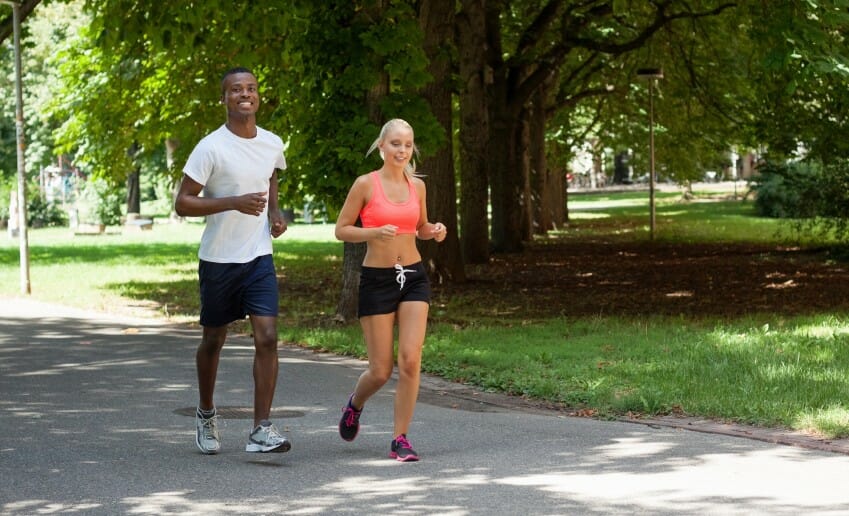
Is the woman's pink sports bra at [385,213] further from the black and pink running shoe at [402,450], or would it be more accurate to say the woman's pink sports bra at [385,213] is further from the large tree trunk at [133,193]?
the large tree trunk at [133,193]

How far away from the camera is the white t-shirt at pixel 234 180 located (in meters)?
7.75

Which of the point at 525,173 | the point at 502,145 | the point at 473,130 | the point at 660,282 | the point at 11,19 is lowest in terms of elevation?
the point at 660,282

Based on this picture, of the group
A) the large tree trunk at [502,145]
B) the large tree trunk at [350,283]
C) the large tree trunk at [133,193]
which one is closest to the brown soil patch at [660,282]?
the large tree trunk at [502,145]

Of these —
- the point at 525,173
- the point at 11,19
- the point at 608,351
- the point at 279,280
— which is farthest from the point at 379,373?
the point at 525,173

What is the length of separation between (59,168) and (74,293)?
2422 inches

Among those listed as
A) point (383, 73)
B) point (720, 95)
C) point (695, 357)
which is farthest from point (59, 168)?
point (695, 357)

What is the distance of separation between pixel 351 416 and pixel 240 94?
1.87 m

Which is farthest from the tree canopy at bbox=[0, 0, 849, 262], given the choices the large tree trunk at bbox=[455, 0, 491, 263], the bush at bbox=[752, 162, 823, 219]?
the bush at bbox=[752, 162, 823, 219]

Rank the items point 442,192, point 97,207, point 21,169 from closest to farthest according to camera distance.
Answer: point 21,169, point 442,192, point 97,207

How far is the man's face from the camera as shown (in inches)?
308

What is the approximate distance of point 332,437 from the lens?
866cm

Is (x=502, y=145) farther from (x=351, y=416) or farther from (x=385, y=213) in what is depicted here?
(x=385, y=213)

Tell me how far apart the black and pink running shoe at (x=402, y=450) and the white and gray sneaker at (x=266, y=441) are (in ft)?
1.91

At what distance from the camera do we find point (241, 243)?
310 inches
